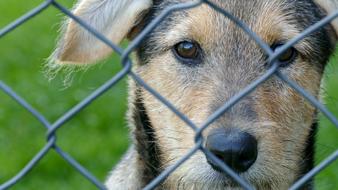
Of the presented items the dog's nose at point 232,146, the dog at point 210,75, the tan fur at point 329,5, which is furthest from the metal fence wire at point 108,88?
the tan fur at point 329,5

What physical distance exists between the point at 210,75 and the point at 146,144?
602 millimetres

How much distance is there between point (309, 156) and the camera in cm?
436

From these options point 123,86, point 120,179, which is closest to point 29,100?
point 123,86

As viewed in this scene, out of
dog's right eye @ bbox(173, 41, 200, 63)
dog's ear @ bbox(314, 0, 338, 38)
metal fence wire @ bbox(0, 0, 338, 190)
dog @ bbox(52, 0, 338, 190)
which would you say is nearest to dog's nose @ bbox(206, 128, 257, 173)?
dog @ bbox(52, 0, 338, 190)

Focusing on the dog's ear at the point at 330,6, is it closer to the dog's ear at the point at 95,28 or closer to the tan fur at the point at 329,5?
the tan fur at the point at 329,5

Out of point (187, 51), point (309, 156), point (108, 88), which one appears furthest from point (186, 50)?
point (108, 88)

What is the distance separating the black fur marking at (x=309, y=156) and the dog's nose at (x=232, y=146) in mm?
965

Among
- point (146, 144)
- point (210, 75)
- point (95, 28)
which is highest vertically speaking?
point (95, 28)

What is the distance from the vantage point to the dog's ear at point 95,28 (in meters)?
3.97

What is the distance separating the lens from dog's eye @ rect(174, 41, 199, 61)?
4020mm

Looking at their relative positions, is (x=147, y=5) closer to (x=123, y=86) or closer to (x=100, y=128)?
(x=100, y=128)

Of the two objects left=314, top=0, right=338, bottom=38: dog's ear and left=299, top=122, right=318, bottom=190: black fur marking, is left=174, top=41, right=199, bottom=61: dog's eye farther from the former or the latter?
left=299, top=122, right=318, bottom=190: black fur marking

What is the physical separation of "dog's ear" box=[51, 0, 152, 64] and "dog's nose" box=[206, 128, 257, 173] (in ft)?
3.09

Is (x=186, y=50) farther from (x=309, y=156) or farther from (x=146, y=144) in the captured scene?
(x=309, y=156)
